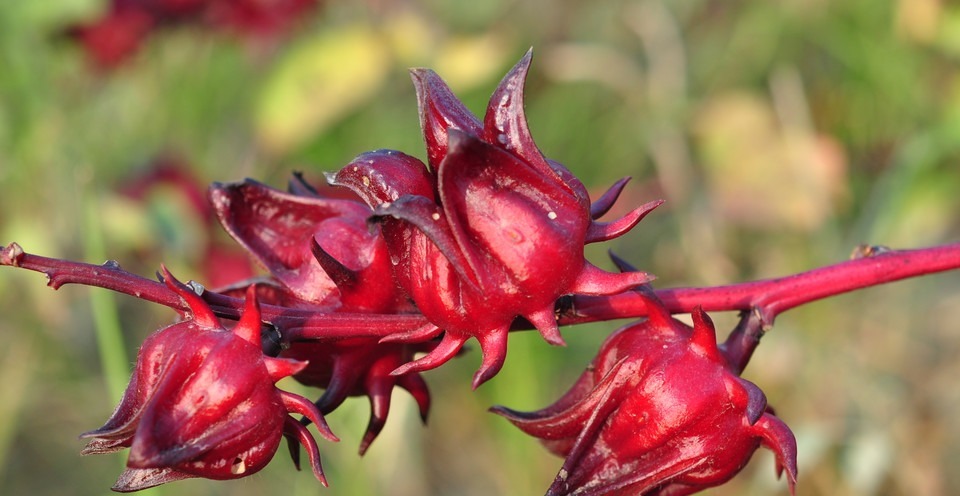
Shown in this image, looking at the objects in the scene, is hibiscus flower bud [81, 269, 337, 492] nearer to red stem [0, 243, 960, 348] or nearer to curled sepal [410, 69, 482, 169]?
red stem [0, 243, 960, 348]

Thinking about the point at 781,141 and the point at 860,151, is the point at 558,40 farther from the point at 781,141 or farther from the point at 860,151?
the point at 781,141

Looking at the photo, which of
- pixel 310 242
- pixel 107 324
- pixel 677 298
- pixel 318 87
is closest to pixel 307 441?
pixel 310 242

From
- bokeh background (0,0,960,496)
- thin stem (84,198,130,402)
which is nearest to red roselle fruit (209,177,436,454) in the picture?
thin stem (84,198,130,402)

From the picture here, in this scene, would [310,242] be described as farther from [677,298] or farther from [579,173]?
[579,173]

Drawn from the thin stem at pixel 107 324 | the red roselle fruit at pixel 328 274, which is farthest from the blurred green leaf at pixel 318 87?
the red roselle fruit at pixel 328 274

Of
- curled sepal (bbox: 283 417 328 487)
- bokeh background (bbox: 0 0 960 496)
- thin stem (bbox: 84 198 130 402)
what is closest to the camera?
curled sepal (bbox: 283 417 328 487)

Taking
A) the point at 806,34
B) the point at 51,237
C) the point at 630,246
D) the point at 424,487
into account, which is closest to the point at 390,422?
the point at 424,487
